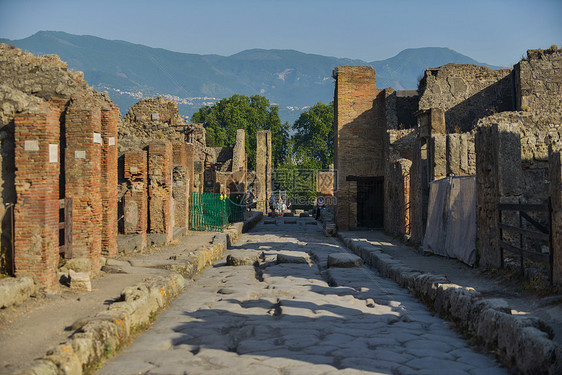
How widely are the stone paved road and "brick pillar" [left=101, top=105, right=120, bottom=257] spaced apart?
83.6 inches

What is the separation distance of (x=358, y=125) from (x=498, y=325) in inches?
816

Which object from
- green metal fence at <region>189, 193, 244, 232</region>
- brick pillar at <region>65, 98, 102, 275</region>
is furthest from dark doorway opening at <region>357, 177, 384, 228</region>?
brick pillar at <region>65, 98, 102, 275</region>

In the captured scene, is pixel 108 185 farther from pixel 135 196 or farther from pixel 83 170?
pixel 135 196

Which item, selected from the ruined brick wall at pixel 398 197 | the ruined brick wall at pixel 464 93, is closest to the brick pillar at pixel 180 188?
the ruined brick wall at pixel 398 197

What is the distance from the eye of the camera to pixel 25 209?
8094mm

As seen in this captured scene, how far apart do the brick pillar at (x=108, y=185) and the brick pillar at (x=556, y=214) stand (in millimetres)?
7965

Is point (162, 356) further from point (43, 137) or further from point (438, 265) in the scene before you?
point (438, 265)

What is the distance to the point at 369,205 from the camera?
1097 inches

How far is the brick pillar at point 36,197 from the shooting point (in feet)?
26.3

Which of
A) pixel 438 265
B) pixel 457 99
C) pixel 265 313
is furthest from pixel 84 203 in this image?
pixel 457 99

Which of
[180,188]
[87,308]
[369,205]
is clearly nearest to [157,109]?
[180,188]

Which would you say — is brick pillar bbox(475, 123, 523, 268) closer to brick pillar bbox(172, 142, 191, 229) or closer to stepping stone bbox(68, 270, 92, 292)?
stepping stone bbox(68, 270, 92, 292)

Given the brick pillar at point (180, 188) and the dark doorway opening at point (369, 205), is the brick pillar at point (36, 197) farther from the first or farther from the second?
the dark doorway opening at point (369, 205)

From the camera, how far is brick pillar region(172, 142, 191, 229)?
19.5 metres
